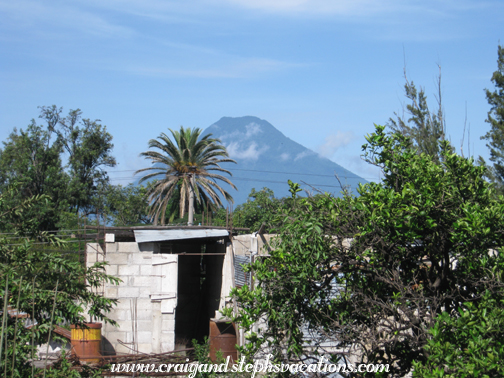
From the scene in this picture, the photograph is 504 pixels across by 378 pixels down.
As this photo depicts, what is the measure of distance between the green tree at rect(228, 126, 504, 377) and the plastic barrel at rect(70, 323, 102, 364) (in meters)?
9.08

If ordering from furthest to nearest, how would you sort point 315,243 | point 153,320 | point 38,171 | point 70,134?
point 70,134 → point 38,171 → point 153,320 → point 315,243

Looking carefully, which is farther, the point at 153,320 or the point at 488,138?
the point at 488,138

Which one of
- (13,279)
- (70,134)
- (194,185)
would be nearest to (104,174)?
(70,134)

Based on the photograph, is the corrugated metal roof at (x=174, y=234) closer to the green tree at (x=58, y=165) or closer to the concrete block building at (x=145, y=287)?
the concrete block building at (x=145, y=287)

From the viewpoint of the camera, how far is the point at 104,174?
43.4m

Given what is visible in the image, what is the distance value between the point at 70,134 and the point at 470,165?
42293mm

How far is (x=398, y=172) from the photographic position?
5398 mm

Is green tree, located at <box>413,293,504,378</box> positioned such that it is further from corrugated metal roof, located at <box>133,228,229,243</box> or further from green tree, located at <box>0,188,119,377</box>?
corrugated metal roof, located at <box>133,228,229,243</box>

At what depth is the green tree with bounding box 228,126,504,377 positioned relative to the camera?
4.60m

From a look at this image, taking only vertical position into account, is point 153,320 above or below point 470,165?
below

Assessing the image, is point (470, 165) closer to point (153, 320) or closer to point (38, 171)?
point (153, 320)

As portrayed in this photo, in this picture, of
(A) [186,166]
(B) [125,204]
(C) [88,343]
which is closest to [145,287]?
(C) [88,343]

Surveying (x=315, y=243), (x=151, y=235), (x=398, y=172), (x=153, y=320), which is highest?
(x=398, y=172)

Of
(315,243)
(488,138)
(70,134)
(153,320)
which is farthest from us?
(70,134)
